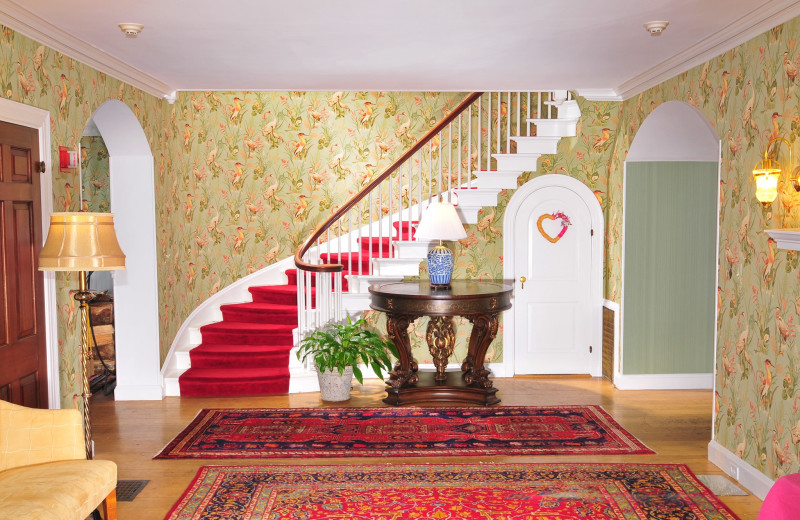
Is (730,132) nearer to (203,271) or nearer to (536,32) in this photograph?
(536,32)

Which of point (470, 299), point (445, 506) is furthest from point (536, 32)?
point (445, 506)

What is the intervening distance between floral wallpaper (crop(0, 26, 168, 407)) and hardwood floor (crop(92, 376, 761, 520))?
0.68 m

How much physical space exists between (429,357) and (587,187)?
2188mm

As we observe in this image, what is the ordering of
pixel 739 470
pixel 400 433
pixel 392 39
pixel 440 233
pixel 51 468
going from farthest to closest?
pixel 440 233 → pixel 400 433 → pixel 392 39 → pixel 739 470 → pixel 51 468

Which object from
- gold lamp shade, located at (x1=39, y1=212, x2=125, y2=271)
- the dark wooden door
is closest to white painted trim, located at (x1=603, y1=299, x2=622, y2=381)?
gold lamp shade, located at (x1=39, y1=212, x2=125, y2=271)

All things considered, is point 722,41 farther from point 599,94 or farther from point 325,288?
point 325,288

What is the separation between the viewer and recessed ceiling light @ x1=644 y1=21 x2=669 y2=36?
4129 millimetres

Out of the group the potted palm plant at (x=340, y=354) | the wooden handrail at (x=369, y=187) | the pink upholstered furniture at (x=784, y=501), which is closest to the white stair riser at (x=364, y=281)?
the wooden handrail at (x=369, y=187)

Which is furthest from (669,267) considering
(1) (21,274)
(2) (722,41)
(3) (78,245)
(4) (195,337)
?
(1) (21,274)

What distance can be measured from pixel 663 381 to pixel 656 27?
347cm

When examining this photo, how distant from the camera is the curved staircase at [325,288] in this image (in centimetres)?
627

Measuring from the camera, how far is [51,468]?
124 inches

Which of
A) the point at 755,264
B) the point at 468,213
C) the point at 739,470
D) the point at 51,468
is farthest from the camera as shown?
the point at 468,213

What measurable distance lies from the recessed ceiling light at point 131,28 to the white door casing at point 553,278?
12.2ft
